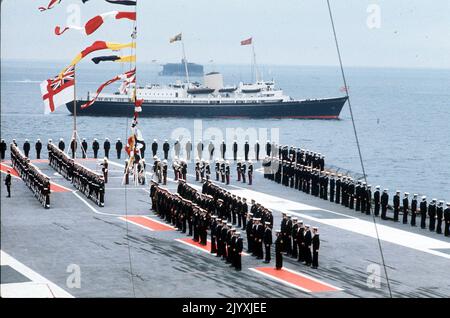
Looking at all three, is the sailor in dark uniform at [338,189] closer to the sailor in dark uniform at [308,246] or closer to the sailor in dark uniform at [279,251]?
the sailor in dark uniform at [308,246]

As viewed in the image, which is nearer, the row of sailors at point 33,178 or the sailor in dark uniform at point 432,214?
the sailor in dark uniform at point 432,214

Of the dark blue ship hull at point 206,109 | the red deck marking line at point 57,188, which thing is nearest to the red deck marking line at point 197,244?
the red deck marking line at point 57,188

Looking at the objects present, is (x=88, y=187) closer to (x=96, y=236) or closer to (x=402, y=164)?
(x=96, y=236)

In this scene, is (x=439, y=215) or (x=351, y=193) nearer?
(x=439, y=215)

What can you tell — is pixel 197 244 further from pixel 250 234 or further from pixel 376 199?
pixel 376 199

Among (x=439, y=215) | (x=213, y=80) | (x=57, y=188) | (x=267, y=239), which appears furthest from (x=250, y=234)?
(x=213, y=80)

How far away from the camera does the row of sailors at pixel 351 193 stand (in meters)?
33.3

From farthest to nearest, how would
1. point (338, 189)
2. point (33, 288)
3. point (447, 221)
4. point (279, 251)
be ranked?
point (338, 189) < point (447, 221) < point (279, 251) < point (33, 288)

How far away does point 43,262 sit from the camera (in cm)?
2519

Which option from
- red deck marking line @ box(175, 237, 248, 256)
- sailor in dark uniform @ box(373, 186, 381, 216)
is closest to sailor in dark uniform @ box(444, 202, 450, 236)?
sailor in dark uniform @ box(373, 186, 381, 216)

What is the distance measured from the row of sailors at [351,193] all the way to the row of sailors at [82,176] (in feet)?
31.1

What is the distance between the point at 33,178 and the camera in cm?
3766

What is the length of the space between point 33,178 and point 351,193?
13.9 meters
